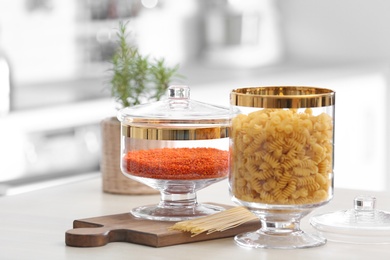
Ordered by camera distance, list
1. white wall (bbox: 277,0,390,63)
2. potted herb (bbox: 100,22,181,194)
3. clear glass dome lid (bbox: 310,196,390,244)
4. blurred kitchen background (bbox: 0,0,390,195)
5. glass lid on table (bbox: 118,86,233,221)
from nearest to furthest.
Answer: clear glass dome lid (bbox: 310,196,390,244)
glass lid on table (bbox: 118,86,233,221)
potted herb (bbox: 100,22,181,194)
blurred kitchen background (bbox: 0,0,390,195)
white wall (bbox: 277,0,390,63)

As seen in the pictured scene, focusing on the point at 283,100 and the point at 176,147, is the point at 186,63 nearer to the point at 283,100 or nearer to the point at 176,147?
the point at 176,147

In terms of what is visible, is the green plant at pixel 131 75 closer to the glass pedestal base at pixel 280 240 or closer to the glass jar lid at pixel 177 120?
the glass jar lid at pixel 177 120

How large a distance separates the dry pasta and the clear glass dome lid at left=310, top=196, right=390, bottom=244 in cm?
12

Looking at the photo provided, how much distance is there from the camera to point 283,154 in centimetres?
135

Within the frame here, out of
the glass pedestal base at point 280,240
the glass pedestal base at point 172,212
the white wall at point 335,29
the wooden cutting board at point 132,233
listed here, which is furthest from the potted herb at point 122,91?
the white wall at point 335,29

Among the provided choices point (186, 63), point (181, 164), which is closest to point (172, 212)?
point (181, 164)

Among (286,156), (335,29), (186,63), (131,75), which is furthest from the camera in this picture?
(335,29)

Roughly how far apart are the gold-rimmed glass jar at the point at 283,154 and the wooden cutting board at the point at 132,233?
9cm

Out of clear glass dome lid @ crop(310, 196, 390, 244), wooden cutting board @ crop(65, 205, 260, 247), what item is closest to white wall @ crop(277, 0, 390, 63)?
clear glass dome lid @ crop(310, 196, 390, 244)

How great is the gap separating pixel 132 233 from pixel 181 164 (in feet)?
0.55

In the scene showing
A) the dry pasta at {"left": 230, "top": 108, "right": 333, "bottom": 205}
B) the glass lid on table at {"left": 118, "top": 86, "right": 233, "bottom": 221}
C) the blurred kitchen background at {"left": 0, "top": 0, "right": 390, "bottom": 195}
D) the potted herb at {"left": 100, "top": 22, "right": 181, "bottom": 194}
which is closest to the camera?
the dry pasta at {"left": 230, "top": 108, "right": 333, "bottom": 205}

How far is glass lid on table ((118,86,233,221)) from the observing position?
5.08 feet

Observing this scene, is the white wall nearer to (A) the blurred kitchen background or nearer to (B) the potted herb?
(A) the blurred kitchen background

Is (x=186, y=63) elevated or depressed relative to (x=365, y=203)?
elevated
